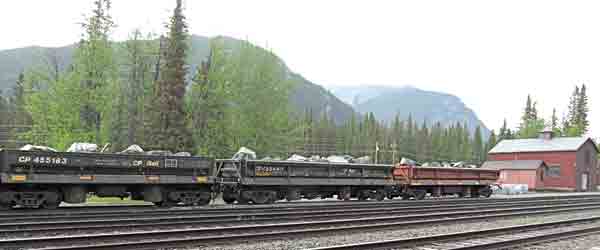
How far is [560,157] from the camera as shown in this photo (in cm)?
6525

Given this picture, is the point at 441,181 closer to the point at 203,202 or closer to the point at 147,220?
the point at 203,202

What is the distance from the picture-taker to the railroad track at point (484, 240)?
36.4 ft

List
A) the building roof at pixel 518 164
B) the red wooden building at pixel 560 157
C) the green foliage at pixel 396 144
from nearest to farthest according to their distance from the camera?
the building roof at pixel 518 164, the red wooden building at pixel 560 157, the green foliage at pixel 396 144

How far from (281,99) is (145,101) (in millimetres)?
11968

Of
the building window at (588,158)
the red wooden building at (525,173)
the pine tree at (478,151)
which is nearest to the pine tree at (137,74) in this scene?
the red wooden building at (525,173)

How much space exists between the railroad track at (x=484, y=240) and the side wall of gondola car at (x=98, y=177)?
11.7m

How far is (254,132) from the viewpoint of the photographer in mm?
41281

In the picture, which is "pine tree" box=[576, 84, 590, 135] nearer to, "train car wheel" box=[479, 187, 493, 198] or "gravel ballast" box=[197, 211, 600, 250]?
"train car wheel" box=[479, 187, 493, 198]

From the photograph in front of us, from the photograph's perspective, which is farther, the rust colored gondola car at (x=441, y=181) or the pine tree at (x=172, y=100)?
the pine tree at (x=172, y=100)

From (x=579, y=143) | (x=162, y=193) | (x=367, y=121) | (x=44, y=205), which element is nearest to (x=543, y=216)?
(x=162, y=193)

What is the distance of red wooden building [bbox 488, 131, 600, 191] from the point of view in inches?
2537

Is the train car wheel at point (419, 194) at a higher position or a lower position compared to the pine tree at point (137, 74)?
lower

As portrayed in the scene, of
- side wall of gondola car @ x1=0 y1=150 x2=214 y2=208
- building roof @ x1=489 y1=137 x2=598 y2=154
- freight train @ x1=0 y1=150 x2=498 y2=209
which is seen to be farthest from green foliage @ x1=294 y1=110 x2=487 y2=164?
side wall of gondola car @ x1=0 y1=150 x2=214 y2=208

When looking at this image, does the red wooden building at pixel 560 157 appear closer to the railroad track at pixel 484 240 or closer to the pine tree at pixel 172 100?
the pine tree at pixel 172 100
